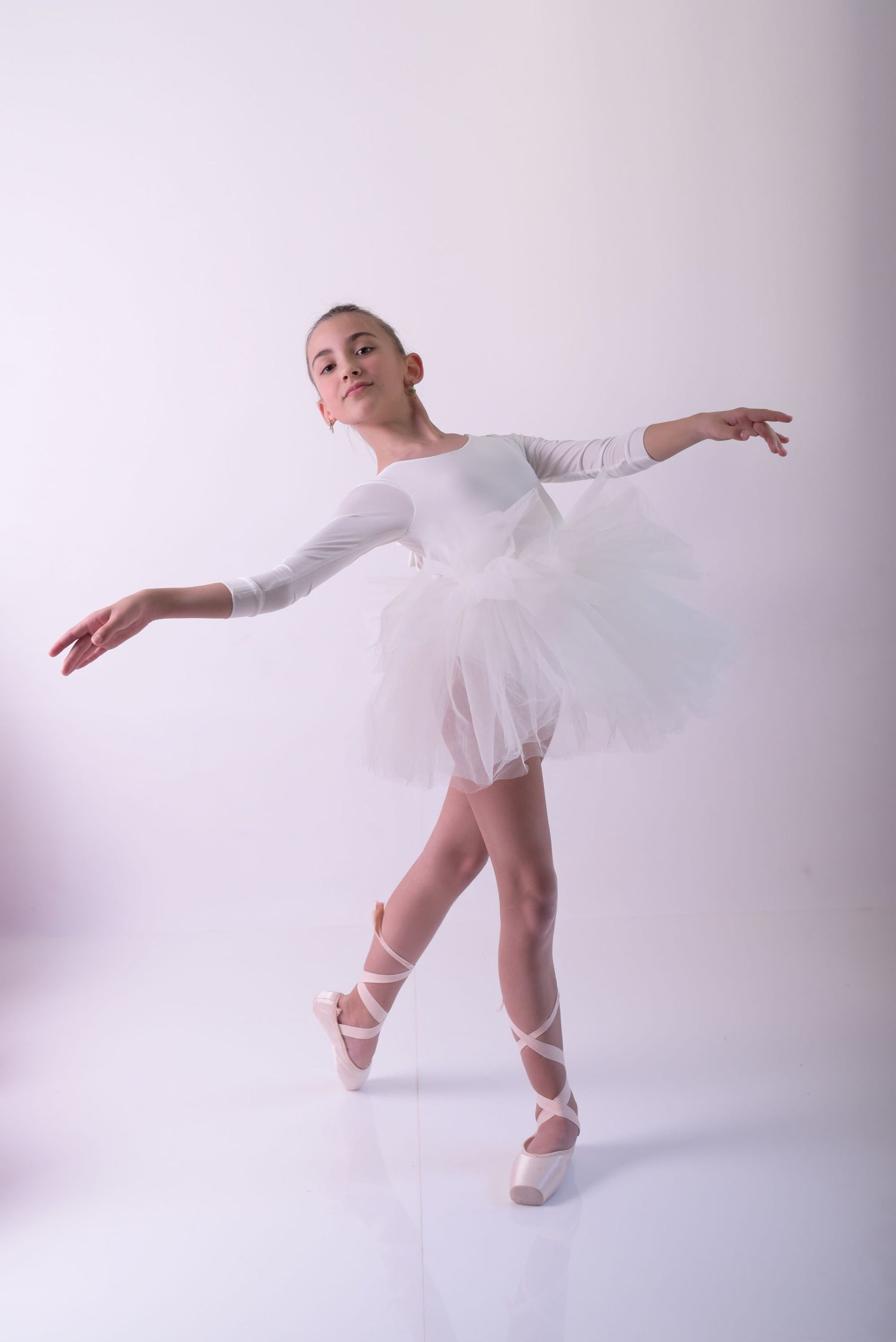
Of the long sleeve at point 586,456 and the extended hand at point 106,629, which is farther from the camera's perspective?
the long sleeve at point 586,456

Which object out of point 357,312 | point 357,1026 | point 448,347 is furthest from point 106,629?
point 448,347

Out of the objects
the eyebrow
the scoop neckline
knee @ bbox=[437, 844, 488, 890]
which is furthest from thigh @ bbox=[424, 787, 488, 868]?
the eyebrow

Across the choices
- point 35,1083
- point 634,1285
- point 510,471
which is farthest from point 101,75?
point 634,1285

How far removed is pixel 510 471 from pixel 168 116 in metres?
1.33

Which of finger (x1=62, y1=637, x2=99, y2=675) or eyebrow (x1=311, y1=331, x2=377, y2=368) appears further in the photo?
eyebrow (x1=311, y1=331, x2=377, y2=368)

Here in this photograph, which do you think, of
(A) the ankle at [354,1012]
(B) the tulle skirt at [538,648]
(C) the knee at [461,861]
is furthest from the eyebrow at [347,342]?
(A) the ankle at [354,1012]

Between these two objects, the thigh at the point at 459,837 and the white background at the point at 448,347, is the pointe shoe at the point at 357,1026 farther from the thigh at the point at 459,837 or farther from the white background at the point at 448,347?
the white background at the point at 448,347

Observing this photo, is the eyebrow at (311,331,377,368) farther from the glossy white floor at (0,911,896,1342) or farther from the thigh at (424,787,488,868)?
the glossy white floor at (0,911,896,1342)

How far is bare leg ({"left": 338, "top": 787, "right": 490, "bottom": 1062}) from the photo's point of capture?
162cm

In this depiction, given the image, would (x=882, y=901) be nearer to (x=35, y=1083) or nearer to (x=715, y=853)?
(x=715, y=853)

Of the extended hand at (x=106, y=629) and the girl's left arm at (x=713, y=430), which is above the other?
the girl's left arm at (x=713, y=430)

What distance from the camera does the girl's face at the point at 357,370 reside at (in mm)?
1621

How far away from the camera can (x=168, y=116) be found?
7.40 ft

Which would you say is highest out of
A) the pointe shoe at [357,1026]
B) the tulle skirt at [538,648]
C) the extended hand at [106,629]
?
the extended hand at [106,629]
